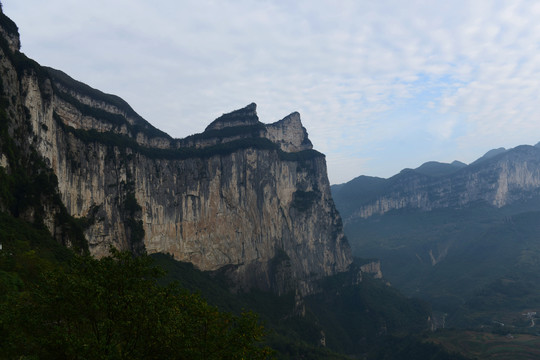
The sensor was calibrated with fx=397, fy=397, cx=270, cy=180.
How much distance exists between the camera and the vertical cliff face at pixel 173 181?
286 feet

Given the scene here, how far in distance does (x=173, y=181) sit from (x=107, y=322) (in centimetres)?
12300

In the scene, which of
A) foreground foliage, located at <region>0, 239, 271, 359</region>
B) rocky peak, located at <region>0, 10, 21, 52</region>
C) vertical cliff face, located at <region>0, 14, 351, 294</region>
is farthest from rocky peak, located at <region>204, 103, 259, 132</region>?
foreground foliage, located at <region>0, 239, 271, 359</region>

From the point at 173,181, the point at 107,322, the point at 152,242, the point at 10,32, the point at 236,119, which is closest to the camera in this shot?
the point at 107,322

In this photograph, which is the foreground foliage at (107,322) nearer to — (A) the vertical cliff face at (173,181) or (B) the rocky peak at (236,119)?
(A) the vertical cliff face at (173,181)

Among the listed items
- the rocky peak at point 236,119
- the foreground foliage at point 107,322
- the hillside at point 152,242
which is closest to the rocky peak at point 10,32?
the hillside at point 152,242

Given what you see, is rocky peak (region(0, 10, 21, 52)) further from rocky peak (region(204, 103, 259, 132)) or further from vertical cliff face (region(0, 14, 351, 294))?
rocky peak (region(204, 103, 259, 132))

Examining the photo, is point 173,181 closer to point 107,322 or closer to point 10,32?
point 10,32

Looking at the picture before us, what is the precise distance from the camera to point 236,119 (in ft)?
594

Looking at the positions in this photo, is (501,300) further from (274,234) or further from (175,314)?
(175,314)

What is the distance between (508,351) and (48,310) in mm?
138537

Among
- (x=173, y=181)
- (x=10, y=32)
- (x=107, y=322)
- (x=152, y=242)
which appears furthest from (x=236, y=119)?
(x=107, y=322)

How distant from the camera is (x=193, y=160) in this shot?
498ft

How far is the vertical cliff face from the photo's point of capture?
286 feet

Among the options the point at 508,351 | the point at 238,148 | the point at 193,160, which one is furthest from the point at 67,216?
the point at 508,351
